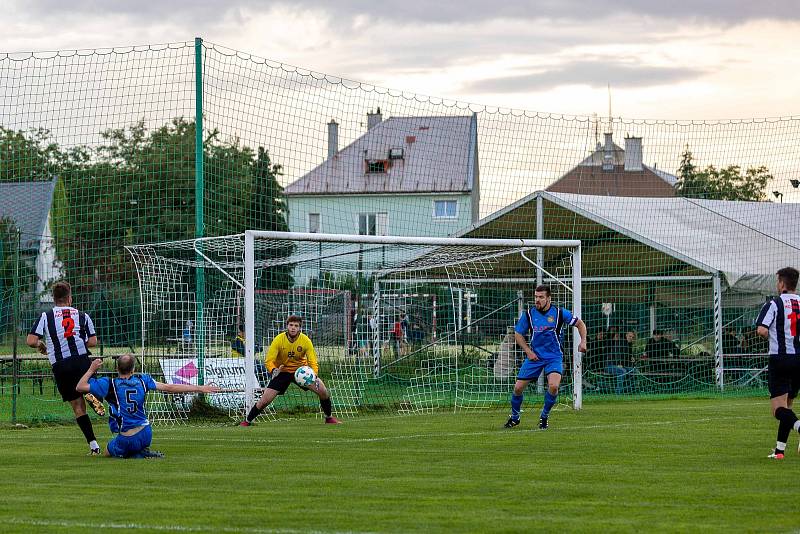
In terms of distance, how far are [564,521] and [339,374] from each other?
1535 cm

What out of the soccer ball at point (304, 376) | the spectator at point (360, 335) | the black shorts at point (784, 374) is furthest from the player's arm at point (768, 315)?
the spectator at point (360, 335)

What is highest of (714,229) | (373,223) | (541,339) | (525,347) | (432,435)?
(714,229)

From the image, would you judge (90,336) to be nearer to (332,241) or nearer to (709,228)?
(332,241)

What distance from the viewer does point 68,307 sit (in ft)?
46.8

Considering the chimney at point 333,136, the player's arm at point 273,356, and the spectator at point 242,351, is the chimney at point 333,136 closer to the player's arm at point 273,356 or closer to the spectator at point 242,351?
the spectator at point 242,351

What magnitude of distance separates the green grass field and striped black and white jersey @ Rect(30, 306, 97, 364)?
117 cm

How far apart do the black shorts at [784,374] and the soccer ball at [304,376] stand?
7498 millimetres

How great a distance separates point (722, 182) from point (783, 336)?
16704 millimetres

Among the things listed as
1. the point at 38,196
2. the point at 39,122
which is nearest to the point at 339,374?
the point at 39,122

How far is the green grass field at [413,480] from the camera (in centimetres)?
804

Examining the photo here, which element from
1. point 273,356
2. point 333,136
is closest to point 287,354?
point 273,356

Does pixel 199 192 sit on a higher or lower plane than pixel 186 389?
higher

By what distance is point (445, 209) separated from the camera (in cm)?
2433

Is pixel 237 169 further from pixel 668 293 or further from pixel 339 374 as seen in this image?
pixel 668 293
